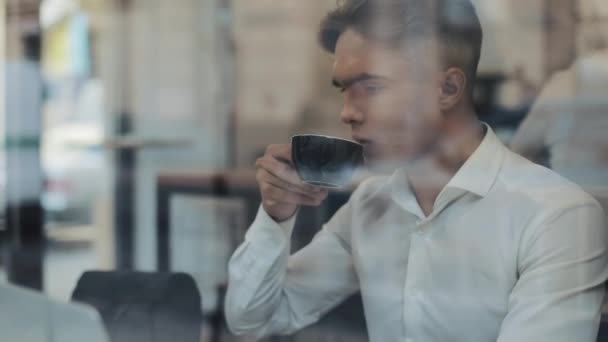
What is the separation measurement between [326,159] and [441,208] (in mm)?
214

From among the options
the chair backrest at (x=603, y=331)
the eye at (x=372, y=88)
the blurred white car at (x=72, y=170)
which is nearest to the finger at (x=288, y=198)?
the eye at (x=372, y=88)

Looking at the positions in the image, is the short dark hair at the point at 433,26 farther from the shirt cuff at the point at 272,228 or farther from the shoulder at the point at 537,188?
the shirt cuff at the point at 272,228

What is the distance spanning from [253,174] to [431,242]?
0.41 m

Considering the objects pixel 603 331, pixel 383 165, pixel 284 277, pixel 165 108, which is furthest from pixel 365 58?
pixel 165 108

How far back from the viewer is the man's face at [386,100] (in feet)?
4.40

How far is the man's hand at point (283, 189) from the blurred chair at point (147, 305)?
32 cm

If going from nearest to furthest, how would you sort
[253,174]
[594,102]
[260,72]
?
[594,102] < [253,174] < [260,72]

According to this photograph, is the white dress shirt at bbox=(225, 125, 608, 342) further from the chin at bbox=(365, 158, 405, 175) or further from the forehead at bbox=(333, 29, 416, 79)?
the forehead at bbox=(333, 29, 416, 79)

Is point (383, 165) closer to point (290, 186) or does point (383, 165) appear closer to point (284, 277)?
point (290, 186)

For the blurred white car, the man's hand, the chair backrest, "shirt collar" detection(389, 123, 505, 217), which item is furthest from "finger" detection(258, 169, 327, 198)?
the blurred white car

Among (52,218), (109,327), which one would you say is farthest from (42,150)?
(109,327)

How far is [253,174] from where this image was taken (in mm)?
1666

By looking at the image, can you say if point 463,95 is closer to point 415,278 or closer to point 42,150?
point 415,278

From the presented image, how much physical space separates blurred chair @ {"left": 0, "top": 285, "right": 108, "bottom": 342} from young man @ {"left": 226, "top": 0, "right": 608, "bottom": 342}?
57 cm
